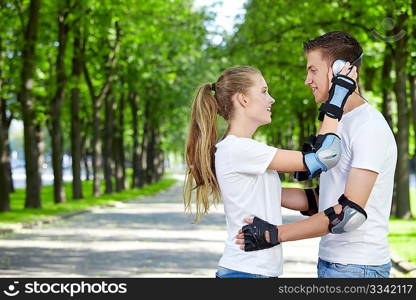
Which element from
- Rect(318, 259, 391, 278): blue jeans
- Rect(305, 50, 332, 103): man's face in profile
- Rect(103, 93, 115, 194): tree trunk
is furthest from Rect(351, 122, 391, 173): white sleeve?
Rect(103, 93, 115, 194): tree trunk

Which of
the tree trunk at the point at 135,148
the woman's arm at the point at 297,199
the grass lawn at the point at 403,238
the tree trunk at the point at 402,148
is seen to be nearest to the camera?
the woman's arm at the point at 297,199

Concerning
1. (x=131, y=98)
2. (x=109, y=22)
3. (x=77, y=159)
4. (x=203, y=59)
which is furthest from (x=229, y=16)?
(x=131, y=98)

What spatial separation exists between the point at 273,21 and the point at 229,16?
212 centimetres

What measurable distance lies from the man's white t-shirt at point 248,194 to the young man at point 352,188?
7cm

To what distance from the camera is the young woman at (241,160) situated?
13.0ft

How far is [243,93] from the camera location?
4203 millimetres

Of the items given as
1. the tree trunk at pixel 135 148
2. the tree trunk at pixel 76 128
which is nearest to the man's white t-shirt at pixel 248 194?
the tree trunk at pixel 76 128

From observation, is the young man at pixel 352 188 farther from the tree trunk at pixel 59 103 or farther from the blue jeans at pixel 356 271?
the tree trunk at pixel 59 103

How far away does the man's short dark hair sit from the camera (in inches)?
156

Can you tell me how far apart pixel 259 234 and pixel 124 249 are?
12478 millimetres

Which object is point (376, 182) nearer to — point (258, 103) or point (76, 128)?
point (258, 103)

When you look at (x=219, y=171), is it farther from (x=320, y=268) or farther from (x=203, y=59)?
(x=203, y=59)

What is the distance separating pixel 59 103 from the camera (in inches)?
1212

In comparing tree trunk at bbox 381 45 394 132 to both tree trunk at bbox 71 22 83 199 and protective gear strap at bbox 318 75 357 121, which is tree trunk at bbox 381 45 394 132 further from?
protective gear strap at bbox 318 75 357 121
